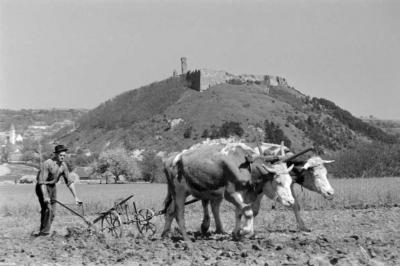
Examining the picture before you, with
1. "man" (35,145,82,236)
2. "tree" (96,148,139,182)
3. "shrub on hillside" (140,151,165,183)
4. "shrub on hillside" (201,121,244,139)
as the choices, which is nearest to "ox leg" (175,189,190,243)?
"man" (35,145,82,236)

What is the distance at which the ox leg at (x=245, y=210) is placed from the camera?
1458 cm

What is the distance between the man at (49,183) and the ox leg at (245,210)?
4.01 m

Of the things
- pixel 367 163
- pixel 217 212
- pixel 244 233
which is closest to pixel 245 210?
pixel 244 233

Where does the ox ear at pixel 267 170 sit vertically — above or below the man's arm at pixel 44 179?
above

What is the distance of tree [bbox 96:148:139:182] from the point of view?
94.9 m

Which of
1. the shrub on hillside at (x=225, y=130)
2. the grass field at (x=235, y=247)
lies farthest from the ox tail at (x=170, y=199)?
the shrub on hillside at (x=225, y=130)

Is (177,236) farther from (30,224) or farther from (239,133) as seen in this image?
(239,133)

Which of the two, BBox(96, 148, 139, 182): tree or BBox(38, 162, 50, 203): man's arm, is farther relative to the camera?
BBox(96, 148, 139, 182): tree

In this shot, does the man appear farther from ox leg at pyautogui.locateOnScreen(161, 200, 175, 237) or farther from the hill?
the hill

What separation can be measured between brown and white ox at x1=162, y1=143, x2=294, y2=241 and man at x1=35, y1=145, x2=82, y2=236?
2593 mm

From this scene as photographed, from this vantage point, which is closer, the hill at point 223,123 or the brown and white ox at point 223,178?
the brown and white ox at point 223,178

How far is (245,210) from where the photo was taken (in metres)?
14.6

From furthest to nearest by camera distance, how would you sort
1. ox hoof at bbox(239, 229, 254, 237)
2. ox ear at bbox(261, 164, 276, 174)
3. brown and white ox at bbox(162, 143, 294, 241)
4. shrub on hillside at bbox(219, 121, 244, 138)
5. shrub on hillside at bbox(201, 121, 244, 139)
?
1. shrub on hillside at bbox(219, 121, 244, 138)
2. shrub on hillside at bbox(201, 121, 244, 139)
3. ox ear at bbox(261, 164, 276, 174)
4. brown and white ox at bbox(162, 143, 294, 241)
5. ox hoof at bbox(239, 229, 254, 237)

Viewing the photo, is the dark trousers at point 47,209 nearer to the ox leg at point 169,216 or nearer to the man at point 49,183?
the man at point 49,183
